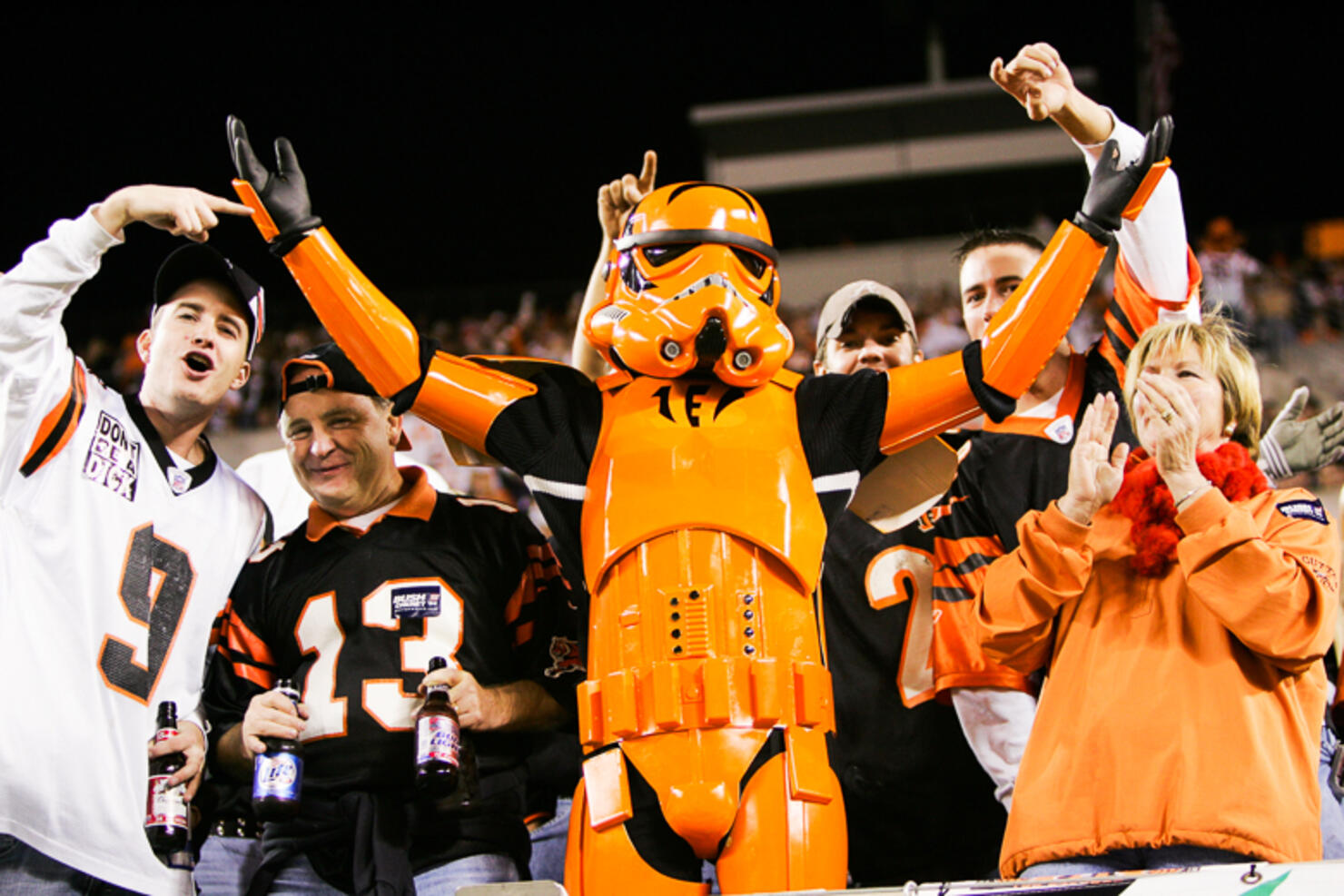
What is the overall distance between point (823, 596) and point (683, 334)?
39.7 inches

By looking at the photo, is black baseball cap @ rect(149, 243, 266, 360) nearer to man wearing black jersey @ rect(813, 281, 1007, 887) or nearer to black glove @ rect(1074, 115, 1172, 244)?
man wearing black jersey @ rect(813, 281, 1007, 887)

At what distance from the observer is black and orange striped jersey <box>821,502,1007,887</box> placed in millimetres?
3195

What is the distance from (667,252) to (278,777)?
1.45 meters

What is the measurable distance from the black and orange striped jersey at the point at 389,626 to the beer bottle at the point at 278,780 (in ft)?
0.34

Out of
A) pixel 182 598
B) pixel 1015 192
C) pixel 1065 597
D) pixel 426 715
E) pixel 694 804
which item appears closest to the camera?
pixel 694 804

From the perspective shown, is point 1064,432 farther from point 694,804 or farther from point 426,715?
point 426,715

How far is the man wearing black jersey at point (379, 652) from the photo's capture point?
2920 mm

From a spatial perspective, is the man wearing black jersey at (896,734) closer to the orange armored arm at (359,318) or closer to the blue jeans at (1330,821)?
the blue jeans at (1330,821)

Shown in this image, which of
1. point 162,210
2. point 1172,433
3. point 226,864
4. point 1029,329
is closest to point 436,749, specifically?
point 226,864

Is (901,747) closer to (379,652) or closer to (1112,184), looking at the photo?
(379,652)

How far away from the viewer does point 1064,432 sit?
3297 millimetres

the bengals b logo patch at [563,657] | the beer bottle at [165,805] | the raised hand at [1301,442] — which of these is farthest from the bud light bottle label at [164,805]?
the raised hand at [1301,442]

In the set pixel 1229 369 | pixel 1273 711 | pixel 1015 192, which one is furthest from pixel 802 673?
pixel 1015 192

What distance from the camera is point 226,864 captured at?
10.2ft
